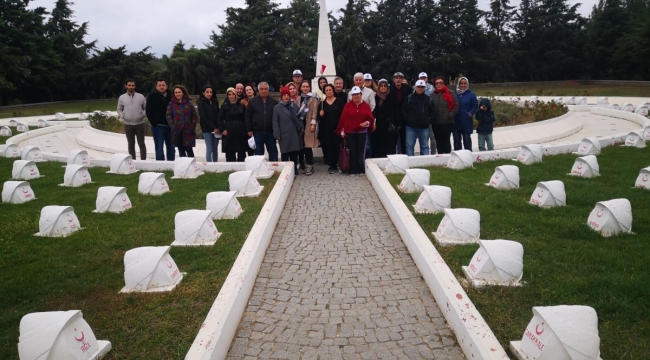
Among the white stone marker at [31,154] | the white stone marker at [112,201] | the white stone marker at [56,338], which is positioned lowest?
the white stone marker at [56,338]

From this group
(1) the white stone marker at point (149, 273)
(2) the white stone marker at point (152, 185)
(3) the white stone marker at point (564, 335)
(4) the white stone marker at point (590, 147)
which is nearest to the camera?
(3) the white stone marker at point (564, 335)

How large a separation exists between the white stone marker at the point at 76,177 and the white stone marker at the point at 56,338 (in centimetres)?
663

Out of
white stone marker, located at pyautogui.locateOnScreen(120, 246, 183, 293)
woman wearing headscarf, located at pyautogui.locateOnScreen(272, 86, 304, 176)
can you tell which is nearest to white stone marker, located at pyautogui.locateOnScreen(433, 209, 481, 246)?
white stone marker, located at pyautogui.locateOnScreen(120, 246, 183, 293)

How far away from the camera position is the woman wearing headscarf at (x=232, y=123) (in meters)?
9.88

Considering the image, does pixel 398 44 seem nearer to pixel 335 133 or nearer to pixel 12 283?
pixel 335 133

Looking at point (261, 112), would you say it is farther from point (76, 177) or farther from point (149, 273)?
point (149, 273)

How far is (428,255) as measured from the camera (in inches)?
199

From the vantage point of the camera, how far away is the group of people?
9.61 meters

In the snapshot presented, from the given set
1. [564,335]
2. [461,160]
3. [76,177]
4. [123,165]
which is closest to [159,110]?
[123,165]

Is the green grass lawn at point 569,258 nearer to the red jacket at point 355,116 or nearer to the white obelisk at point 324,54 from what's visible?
the red jacket at point 355,116

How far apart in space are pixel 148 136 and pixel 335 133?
10408 millimetres

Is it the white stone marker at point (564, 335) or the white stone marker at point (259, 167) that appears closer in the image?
the white stone marker at point (564, 335)

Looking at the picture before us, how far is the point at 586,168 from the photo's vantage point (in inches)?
340

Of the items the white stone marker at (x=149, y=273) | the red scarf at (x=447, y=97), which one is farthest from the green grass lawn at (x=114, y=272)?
the red scarf at (x=447, y=97)
